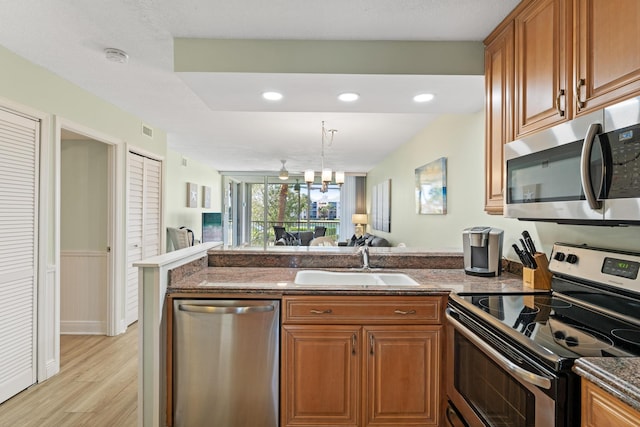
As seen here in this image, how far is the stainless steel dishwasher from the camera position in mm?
1916

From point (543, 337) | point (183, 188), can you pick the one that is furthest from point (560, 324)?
point (183, 188)

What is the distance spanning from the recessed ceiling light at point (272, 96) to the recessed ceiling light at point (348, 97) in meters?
0.43

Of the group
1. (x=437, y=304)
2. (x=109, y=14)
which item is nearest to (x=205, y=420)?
(x=437, y=304)

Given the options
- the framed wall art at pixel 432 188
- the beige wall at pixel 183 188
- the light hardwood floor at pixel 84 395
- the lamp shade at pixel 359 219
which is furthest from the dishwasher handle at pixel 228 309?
the lamp shade at pixel 359 219

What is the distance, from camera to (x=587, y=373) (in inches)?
37.3

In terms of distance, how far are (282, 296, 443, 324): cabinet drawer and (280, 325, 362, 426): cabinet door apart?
0.05 m

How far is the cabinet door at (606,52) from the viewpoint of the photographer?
3.82 feet

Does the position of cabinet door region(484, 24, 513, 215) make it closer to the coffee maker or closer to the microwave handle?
the coffee maker

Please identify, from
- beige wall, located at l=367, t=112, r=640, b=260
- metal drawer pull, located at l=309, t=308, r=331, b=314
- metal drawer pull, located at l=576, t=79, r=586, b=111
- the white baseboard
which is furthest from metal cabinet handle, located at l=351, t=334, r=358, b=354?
the white baseboard

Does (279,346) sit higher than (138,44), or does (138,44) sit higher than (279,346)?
(138,44)

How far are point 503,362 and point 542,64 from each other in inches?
52.0

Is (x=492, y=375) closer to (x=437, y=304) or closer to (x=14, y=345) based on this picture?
(x=437, y=304)

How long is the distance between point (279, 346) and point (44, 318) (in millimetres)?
2030

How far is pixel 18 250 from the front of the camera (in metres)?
2.50
